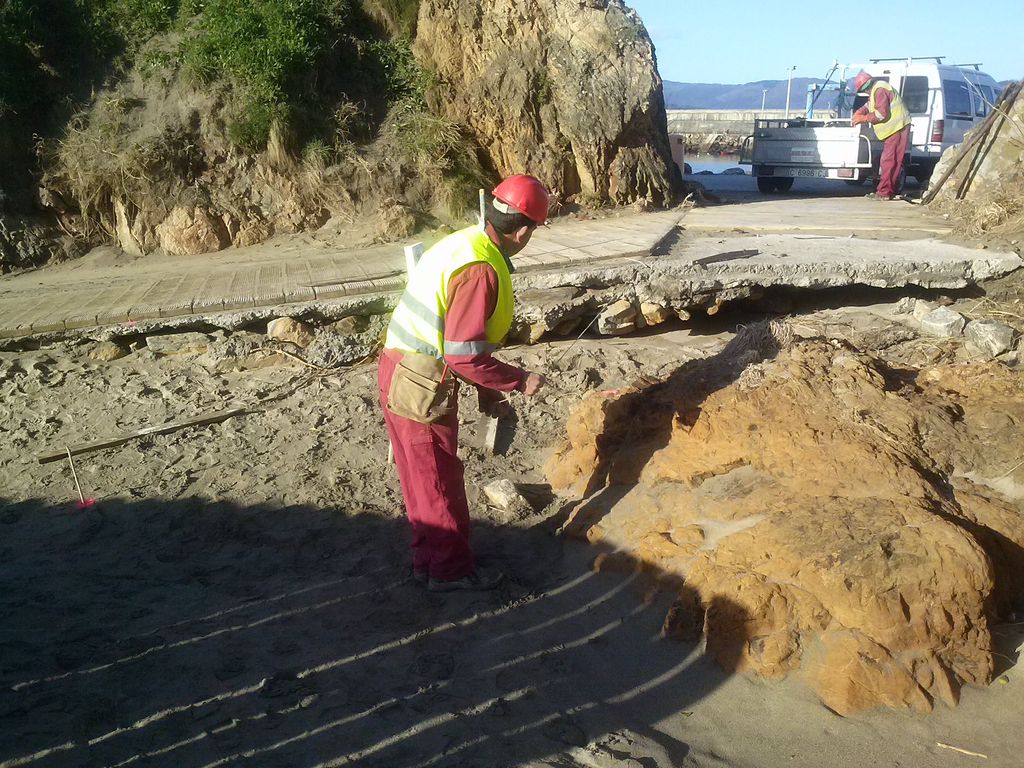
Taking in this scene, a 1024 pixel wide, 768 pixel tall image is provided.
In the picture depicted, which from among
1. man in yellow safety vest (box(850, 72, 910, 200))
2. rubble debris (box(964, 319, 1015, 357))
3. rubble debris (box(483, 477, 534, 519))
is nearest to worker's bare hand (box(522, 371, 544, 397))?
rubble debris (box(483, 477, 534, 519))

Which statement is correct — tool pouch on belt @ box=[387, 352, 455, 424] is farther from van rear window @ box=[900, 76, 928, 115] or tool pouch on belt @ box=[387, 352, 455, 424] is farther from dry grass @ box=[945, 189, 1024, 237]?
van rear window @ box=[900, 76, 928, 115]

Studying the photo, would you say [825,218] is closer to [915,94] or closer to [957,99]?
[915,94]

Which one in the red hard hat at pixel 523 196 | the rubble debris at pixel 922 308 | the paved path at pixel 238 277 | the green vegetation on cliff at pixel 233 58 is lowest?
the rubble debris at pixel 922 308

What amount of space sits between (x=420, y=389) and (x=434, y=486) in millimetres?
465

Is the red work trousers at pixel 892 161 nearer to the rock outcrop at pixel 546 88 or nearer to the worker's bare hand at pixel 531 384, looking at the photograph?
the rock outcrop at pixel 546 88

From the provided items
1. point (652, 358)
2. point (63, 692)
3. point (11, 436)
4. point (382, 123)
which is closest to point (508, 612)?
point (63, 692)

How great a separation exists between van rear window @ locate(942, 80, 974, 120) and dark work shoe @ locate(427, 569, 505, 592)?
12.8 metres

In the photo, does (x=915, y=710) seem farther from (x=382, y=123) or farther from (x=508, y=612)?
(x=382, y=123)

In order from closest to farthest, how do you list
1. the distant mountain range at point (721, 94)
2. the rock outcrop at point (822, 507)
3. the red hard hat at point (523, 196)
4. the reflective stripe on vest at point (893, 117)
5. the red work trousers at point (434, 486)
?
the rock outcrop at point (822, 507), the red hard hat at point (523, 196), the red work trousers at point (434, 486), the reflective stripe on vest at point (893, 117), the distant mountain range at point (721, 94)

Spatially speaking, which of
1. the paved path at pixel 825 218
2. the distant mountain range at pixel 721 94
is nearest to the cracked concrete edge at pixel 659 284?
the paved path at pixel 825 218

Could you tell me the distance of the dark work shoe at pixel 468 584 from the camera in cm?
378

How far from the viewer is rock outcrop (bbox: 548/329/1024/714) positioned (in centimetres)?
291

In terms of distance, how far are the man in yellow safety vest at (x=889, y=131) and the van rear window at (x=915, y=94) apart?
304cm

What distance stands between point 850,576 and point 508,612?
1.45 meters
